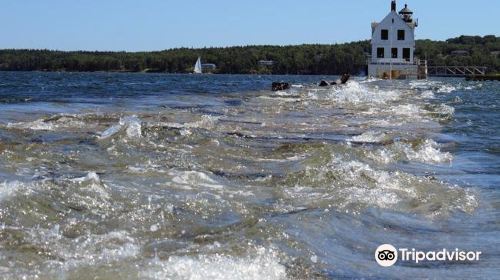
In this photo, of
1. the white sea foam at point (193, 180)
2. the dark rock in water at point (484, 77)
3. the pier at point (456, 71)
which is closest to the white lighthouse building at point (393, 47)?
the dark rock in water at point (484, 77)

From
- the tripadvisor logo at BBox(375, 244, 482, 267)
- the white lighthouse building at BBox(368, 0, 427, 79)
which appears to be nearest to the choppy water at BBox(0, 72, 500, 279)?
the tripadvisor logo at BBox(375, 244, 482, 267)

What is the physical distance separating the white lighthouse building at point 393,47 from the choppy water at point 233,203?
219ft

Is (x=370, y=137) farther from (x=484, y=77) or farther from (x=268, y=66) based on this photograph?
(x=268, y=66)

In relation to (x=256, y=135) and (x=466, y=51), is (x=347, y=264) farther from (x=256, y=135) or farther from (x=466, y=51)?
(x=466, y=51)

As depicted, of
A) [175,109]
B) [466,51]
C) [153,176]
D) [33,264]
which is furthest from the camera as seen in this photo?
[466,51]

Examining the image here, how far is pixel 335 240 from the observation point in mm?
7590

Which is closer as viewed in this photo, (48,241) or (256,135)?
(48,241)

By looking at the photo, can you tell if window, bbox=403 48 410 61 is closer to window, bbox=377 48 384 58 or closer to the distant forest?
window, bbox=377 48 384 58

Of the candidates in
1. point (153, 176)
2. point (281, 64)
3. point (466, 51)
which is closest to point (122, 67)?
point (281, 64)

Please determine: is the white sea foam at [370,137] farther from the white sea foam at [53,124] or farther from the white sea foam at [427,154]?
the white sea foam at [53,124]

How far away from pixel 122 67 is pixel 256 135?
181316mm

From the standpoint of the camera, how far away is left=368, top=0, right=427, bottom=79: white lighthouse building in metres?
84.1

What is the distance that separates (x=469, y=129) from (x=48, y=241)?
17517 millimetres

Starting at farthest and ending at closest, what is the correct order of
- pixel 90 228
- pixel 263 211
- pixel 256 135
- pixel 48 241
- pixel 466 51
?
pixel 466 51 → pixel 256 135 → pixel 263 211 → pixel 90 228 → pixel 48 241
